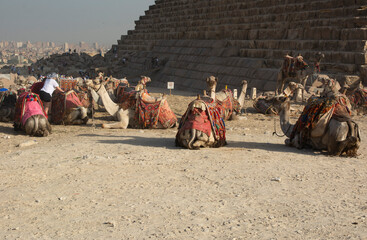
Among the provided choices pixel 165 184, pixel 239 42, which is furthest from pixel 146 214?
pixel 239 42

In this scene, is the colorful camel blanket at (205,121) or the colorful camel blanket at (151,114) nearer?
the colorful camel blanket at (205,121)

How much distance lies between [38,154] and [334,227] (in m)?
5.00

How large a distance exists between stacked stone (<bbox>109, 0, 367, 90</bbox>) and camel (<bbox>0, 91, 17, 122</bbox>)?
11567 mm

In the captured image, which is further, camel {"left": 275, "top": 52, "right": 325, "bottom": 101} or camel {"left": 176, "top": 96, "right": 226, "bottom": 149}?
camel {"left": 275, "top": 52, "right": 325, "bottom": 101}

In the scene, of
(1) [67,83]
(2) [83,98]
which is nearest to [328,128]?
(2) [83,98]

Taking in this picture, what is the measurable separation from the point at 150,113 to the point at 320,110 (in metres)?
4.32

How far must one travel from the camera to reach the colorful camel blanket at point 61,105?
1138 cm

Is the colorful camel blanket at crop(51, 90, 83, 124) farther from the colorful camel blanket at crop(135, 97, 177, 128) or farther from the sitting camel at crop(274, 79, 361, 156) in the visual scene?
the sitting camel at crop(274, 79, 361, 156)

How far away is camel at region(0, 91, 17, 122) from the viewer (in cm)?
1156

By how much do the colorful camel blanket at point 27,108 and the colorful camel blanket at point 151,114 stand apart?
2.17 metres

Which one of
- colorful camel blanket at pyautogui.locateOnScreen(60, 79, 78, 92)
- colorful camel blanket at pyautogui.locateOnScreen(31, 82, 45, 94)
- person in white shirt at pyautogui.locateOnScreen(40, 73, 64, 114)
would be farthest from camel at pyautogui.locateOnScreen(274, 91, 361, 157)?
colorful camel blanket at pyautogui.locateOnScreen(60, 79, 78, 92)

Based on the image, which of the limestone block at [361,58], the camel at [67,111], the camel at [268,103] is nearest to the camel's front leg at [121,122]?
the camel at [67,111]

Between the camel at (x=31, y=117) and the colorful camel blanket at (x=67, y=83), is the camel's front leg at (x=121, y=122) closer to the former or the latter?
the camel at (x=31, y=117)

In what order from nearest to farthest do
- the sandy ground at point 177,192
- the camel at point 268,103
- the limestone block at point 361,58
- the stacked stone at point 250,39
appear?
the sandy ground at point 177,192 → the camel at point 268,103 → the limestone block at point 361,58 → the stacked stone at point 250,39
